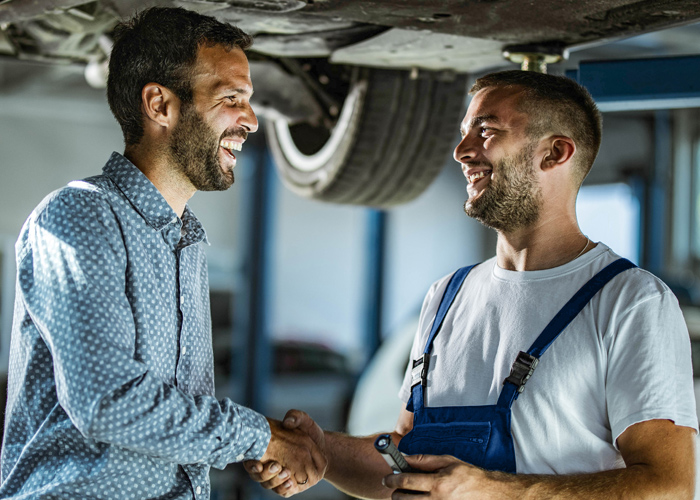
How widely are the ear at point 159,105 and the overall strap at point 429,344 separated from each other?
663 mm

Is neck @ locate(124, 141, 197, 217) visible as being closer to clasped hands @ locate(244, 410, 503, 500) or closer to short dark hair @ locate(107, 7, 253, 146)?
short dark hair @ locate(107, 7, 253, 146)

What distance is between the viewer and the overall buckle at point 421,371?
63.1 inches

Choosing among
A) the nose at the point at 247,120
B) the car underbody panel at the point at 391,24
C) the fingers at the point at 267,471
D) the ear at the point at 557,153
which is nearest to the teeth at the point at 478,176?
the ear at the point at 557,153

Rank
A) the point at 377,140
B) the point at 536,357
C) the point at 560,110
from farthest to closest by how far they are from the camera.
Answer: the point at 377,140
the point at 560,110
the point at 536,357

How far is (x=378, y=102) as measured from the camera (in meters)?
2.41

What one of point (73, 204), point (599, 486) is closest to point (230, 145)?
point (73, 204)

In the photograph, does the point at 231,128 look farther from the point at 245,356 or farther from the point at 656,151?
the point at 656,151

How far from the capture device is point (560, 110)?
5.34ft

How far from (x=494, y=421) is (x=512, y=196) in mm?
443

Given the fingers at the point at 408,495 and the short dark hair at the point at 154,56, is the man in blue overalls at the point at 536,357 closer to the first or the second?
the fingers at the point at 408,495

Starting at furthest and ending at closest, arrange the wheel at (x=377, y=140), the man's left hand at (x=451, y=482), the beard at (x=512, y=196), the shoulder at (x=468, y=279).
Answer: the wheel at (x=377, y=140) → the shoulder at (x=468, y=279) → the beard at (x=512, y=196) → the man's left hand at (x=451, y=482)

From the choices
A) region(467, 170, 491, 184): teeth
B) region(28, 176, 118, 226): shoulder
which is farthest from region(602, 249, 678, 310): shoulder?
region(28, 176, 118, 226): shoulder

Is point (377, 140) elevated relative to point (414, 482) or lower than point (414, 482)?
elevated

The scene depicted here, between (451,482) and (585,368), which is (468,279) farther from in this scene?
(451,482)
